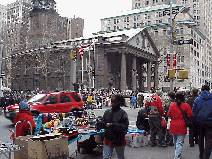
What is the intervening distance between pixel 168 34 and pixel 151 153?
69190mm

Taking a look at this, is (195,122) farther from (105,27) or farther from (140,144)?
(105,27)

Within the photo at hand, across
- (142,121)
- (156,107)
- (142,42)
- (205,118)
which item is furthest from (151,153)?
(142,42)

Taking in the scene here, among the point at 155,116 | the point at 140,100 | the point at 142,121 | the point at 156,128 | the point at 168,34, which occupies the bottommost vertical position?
the point at 140,100

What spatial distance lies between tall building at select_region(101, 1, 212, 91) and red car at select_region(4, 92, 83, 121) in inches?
2106

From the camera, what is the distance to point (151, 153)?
8.27 meters

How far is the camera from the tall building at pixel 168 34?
3012 inches

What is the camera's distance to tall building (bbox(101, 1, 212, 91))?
251 ft

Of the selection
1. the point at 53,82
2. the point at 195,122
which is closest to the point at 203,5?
the point at 53,82

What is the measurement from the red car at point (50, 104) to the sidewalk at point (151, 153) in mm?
6857

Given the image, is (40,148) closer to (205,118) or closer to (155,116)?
(205,118)

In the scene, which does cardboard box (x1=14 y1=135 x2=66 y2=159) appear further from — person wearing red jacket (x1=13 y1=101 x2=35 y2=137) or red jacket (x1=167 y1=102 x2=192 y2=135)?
red jacket (x1=167 y1=102 x2=192 y2=135)

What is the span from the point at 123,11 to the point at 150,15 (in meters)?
14.3

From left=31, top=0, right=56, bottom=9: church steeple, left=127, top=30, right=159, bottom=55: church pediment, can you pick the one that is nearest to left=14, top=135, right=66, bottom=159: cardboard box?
left=127, top=30, right=159, bottom=55: church pediment

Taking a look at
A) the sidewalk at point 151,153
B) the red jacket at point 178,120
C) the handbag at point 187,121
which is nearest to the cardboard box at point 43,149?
the sidewalk at point 151,153
